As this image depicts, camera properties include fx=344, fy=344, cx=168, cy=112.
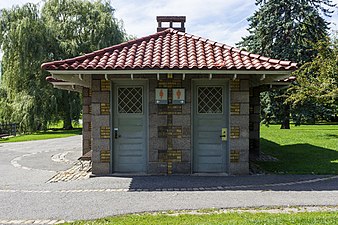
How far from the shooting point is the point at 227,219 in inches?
201

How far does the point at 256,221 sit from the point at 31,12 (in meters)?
24.6

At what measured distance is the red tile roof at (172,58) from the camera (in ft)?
26.2

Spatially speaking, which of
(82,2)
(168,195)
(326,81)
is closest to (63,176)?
(168,195)

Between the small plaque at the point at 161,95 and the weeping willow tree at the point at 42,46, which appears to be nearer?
the small plaque at the point at 161,95

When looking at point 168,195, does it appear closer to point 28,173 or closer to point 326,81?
point 28,173

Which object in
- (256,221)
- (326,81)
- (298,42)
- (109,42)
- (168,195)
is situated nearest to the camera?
(256,221)

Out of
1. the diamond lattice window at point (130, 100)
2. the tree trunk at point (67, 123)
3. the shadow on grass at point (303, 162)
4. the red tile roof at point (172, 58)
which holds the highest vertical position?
the red tile roof at point (172, 58)

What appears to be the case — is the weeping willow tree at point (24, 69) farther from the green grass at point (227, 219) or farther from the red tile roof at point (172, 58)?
the green grass at point (227, 219)

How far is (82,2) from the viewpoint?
2767 cm

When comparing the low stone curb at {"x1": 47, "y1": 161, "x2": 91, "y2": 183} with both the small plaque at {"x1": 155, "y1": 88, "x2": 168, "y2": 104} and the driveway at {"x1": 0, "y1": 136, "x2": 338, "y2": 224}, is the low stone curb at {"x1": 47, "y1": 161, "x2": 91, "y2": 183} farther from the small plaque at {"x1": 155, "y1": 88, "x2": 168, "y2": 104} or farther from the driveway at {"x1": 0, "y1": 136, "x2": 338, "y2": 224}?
the small plaque at {"x1": 155, "y1": 88, "x2": 168, "y2": 104}

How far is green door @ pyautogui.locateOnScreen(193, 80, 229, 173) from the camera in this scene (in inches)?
351

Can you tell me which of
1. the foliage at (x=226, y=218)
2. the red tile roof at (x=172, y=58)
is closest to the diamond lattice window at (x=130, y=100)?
the red tile roof at (x=172, y=58)

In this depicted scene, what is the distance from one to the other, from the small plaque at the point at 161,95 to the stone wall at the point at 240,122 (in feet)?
5.46

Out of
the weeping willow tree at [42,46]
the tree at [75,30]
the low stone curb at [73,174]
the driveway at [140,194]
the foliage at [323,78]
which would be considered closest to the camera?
the driveway at [140,194]
